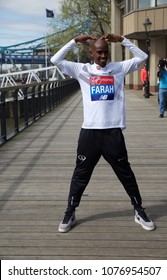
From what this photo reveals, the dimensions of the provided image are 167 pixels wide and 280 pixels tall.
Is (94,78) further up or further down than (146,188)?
further up

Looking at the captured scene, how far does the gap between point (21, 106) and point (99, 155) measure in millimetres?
7345

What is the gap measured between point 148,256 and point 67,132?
24.3 ft

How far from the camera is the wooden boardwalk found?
11.9 feet

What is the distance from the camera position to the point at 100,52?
148 inches

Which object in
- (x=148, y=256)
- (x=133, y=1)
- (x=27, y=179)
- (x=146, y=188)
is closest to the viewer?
(x=148, y=256)

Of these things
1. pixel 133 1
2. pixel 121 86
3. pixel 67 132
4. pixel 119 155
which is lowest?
pixel 67 132

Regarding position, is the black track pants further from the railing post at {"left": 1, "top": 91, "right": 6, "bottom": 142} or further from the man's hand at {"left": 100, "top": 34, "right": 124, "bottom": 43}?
the railing post at {"left": 1, "top": 91, "right": 6, "bottom": 142}

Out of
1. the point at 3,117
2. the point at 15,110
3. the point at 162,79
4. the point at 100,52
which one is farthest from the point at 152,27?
the point at 100,52

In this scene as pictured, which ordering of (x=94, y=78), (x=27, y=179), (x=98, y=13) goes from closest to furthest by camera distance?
(x=94, y=78)
(x=27, y=179)
(x=98, y=13)

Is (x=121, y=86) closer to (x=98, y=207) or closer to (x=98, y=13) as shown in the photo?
(x=98, y=207)

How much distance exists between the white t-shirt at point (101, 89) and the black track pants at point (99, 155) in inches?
3.2

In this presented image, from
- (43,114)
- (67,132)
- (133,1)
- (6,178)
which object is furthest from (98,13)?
(6,178)

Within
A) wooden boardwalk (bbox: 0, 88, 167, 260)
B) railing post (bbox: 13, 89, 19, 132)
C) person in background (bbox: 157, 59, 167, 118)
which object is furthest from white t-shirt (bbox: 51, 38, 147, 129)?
person in background (bbox: 157, 59, 167, 118)

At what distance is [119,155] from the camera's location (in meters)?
3.93
